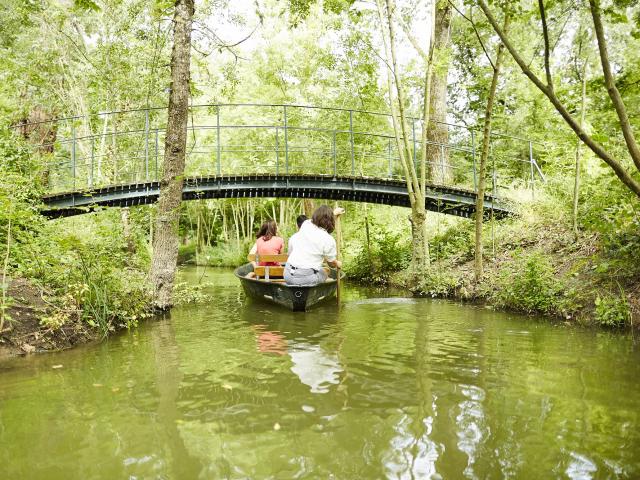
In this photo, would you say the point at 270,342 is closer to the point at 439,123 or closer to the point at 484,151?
the point at 484,151

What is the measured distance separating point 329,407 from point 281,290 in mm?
4697

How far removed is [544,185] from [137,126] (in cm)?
1192

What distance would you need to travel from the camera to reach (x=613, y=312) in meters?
6.63

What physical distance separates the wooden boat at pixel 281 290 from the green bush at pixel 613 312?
4.02 metres

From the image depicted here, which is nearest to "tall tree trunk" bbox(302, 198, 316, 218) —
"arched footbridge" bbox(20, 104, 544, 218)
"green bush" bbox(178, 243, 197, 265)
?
"arched footbridge" bbox(20, 104, 544, 218)

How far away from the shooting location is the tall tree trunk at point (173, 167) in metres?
8.30

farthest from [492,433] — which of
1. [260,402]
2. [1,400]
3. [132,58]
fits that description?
[132,58]

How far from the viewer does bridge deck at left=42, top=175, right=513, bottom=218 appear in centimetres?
1172

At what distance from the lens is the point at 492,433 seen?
321 cm

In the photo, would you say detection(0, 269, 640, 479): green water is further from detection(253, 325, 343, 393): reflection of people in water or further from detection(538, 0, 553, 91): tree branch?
detection(538, 0, 553, 91): tree branch

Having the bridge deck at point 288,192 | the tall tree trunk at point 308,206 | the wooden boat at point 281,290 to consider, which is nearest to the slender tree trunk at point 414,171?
the bridge deck at point 288,192

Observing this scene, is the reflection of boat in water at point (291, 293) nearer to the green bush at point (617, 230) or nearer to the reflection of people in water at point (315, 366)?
the reflection of people in water at point (315, 366)

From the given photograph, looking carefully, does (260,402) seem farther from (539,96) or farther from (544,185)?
(539,96)

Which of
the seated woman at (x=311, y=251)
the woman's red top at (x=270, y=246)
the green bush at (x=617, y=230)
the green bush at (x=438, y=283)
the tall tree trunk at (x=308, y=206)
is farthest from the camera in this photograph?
the tall tree trunk at (x=308, y=206)
